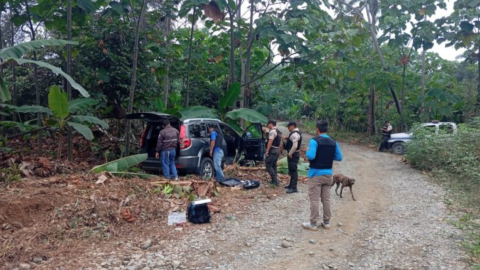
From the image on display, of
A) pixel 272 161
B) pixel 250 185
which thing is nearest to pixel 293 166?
pixel 272 161

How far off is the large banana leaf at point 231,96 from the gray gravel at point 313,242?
5.49m

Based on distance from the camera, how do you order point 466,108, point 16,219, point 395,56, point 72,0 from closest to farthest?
point 16,219, point 72,0, point 466,108, point 395,56

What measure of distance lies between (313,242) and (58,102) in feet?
19.7

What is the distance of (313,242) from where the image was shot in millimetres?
6000

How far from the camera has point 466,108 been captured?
22.1 m

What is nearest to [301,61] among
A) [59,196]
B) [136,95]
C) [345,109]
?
[136,95]

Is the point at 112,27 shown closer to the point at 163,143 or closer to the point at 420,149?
the point at 163,143

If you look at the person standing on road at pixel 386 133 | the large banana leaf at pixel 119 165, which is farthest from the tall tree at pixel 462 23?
the large banana leaf at pixel 119 165

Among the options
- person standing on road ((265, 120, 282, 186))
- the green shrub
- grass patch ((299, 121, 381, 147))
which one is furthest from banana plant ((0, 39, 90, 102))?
grass patch ((299, 121, 381, 147))

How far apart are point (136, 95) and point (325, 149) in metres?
8.83

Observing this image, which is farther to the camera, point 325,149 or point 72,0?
point 72,0

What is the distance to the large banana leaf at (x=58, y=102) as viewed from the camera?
8531 millimetres

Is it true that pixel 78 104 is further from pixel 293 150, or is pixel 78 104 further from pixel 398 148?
pixel 398 148

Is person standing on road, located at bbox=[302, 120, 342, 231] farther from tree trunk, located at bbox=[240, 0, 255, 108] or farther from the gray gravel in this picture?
tree trunk, located at bbox=[240, 0, 255, 108]
